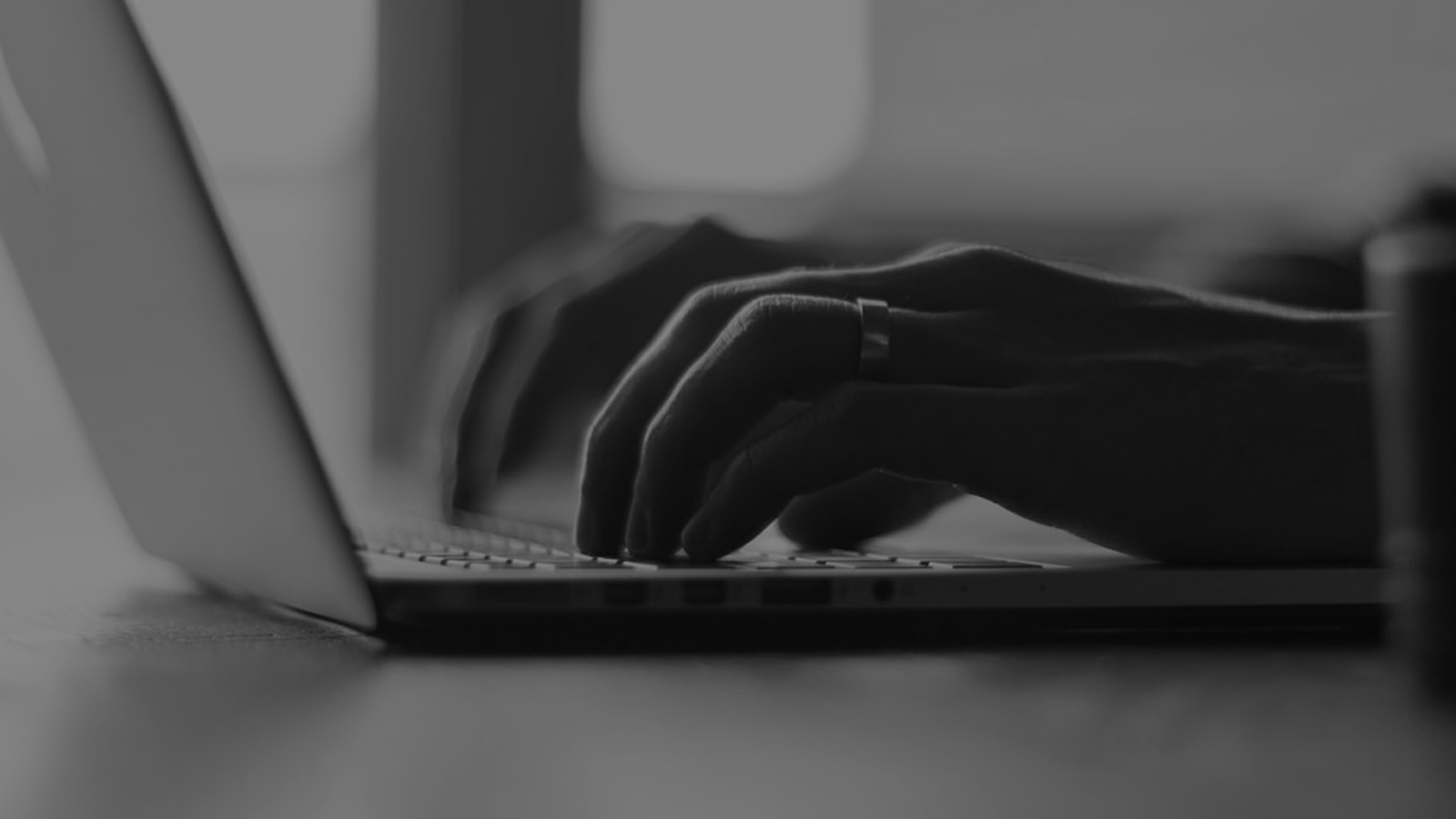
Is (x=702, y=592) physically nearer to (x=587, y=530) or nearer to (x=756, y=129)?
(x=587, y=530)

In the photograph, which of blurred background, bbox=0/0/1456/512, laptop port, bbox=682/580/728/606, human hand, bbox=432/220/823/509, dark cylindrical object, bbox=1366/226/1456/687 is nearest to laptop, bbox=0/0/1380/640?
laptop port, bbox=682/580/728/606

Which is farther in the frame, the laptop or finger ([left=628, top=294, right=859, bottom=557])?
finger ([left=628, top=294, right=859, bottom=557])

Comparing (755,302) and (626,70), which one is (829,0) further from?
(755,302)

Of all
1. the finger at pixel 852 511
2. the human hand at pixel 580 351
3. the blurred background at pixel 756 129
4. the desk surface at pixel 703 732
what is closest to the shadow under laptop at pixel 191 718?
the desk surface at pixel 703 732

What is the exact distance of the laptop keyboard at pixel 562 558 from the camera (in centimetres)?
55

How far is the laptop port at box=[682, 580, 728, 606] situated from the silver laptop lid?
0.35 ft

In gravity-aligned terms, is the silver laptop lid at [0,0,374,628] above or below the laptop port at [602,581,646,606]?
above

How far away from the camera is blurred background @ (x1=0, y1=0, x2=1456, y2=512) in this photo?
2.85 metres

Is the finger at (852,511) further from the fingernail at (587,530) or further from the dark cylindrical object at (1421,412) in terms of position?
the dark cylindrical object at (1421,412)

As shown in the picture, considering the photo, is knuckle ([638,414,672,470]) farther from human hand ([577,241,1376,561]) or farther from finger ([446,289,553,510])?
finger ([446,289,553,510])

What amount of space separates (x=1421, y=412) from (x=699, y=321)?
1.19 ft

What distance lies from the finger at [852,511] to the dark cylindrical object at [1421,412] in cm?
35

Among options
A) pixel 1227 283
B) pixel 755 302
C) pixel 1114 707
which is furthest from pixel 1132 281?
pixel 1227 283

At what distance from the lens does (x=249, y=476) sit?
0.50 meters
